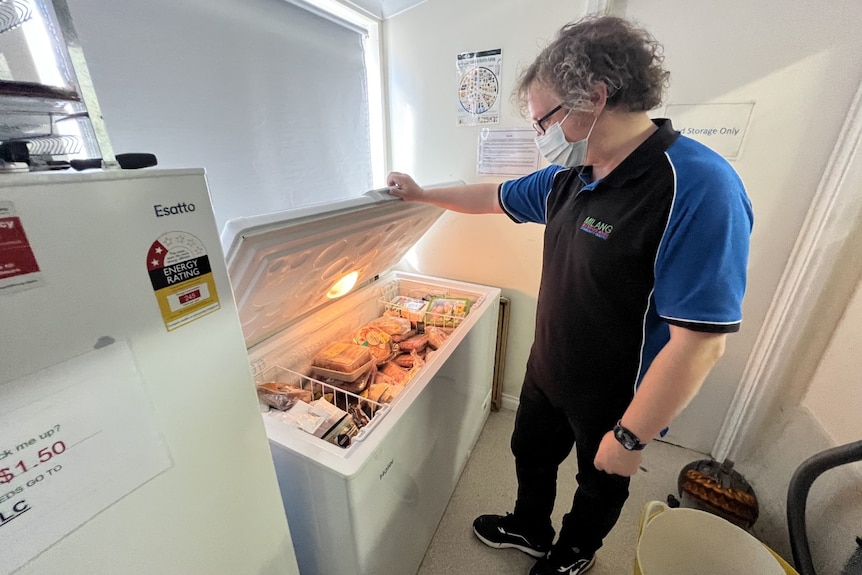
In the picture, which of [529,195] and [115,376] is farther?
[529,195]

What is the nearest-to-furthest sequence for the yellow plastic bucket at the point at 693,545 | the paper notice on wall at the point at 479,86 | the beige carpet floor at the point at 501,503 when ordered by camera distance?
1. the yellow plastic bucket at the point at 693,545
2. the beige carpet floor at the point at 501,503
3. the paper notice on wall at the point at 479,86

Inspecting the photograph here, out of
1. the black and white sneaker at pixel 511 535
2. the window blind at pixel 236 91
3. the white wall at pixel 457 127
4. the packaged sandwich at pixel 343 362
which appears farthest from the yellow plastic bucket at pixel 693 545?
the window blind at pixel 236 91

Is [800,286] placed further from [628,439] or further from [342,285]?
[342,285]

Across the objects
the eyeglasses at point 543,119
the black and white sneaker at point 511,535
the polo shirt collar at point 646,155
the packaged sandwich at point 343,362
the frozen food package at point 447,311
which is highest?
the eyeglasses at point 543,119

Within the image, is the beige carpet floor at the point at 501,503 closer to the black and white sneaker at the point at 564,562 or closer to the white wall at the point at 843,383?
the black and white sneaker at the point at 564,562

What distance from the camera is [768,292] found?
1520 mm

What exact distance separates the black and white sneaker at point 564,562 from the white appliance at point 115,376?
1165 millimetres

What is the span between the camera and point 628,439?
0.85 metres

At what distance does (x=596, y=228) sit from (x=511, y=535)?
4.28ft

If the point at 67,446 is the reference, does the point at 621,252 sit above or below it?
above

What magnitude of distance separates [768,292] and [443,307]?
55.8 inches

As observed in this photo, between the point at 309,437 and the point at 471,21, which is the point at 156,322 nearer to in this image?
the point at 309,437

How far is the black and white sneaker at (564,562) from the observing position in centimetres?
127

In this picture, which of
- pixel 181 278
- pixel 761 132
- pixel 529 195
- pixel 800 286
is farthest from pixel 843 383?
pixel 181 278
